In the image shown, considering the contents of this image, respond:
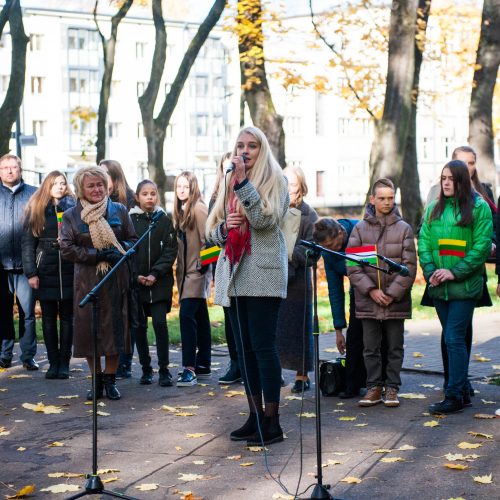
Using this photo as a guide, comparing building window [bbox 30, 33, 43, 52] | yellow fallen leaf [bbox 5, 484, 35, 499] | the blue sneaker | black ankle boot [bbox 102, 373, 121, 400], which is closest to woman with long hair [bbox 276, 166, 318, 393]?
the blue sneaker

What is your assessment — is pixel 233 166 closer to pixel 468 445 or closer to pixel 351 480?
pixel 351 480

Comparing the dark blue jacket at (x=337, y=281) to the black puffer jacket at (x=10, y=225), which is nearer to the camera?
the dark blue jacket at (x=337, y=281)

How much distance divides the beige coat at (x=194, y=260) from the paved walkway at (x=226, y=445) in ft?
2.79

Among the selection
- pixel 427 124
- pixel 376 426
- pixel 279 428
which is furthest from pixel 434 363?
pixel 427 124

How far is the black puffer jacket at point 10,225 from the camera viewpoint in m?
11.4

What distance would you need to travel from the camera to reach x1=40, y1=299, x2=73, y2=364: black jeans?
10633 mm

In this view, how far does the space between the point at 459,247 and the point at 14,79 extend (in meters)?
15.8

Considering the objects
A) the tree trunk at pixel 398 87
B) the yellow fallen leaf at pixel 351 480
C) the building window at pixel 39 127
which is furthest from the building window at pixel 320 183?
the yellow fallen leaf at pixel 351 480

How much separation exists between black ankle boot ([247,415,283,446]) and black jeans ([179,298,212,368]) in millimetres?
2719

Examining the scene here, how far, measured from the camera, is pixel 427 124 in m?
103

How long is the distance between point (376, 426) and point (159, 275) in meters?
2.94

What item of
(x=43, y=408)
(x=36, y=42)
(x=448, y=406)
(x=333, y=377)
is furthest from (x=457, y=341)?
(x=36, y=42)

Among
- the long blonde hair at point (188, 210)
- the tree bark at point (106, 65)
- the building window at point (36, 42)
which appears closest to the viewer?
the long blonde hair at point (188, 210)

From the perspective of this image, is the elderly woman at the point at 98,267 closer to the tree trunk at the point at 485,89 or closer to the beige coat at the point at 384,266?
the beige coat at the point at 384,266
